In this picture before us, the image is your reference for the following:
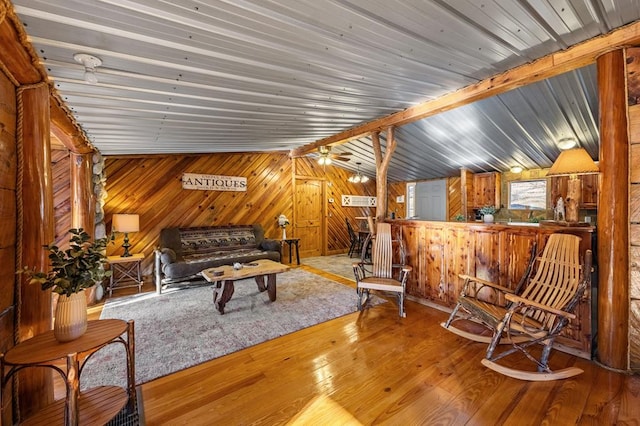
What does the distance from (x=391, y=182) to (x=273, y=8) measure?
303 inches

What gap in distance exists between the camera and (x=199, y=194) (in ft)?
18.8

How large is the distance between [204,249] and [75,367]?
4.19m

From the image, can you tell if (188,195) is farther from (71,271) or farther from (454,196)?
(454,196)

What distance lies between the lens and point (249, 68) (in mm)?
2139

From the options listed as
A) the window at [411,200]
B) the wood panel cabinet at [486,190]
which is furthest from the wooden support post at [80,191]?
the wood panel cabinet at [486,190]

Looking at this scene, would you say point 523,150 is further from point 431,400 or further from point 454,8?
point 431,400

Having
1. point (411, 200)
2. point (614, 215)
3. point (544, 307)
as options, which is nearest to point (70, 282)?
point (544, 307)

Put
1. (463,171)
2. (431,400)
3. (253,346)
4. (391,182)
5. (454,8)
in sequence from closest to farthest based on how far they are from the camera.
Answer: (454,8), (431,400), (253,346), (463,171), (391,182)

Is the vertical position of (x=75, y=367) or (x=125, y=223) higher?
(x=125, y=223)

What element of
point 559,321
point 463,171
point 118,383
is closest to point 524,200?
point 463,171

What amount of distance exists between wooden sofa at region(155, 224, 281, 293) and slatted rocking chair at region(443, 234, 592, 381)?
13.0 feet

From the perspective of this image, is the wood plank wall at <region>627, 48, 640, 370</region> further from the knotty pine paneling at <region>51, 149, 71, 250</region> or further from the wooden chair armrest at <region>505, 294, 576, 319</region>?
the knotty pine paneling at <region>51, 149, 71, 250</region>

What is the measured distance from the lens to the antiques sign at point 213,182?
5.56m

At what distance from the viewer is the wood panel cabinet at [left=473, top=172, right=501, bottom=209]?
20.8 ft
